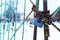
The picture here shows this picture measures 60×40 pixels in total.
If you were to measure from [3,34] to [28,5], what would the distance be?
0.29 m

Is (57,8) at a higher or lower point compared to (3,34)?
higher

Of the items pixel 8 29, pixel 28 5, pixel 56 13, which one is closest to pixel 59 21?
pixel 56 13

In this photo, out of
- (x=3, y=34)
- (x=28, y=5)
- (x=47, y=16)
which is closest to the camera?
(x=47, y=16)

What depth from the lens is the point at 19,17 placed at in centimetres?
114

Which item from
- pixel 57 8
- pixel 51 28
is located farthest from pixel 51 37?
pixel 57 8

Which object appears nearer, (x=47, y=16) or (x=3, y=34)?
(x=47, y=16)

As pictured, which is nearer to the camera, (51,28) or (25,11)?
(51,28)

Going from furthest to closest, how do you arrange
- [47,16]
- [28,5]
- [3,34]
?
[3,34]
[28,5]
[47,16]

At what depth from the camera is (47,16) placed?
3.23 ft

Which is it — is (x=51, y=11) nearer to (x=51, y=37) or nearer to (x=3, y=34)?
(x=51, y=37)

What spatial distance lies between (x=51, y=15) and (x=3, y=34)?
1.33 ft

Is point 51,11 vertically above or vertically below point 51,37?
above

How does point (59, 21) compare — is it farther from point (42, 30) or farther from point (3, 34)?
point (3, 34)

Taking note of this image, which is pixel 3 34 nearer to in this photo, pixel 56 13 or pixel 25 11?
pixel 25 11
